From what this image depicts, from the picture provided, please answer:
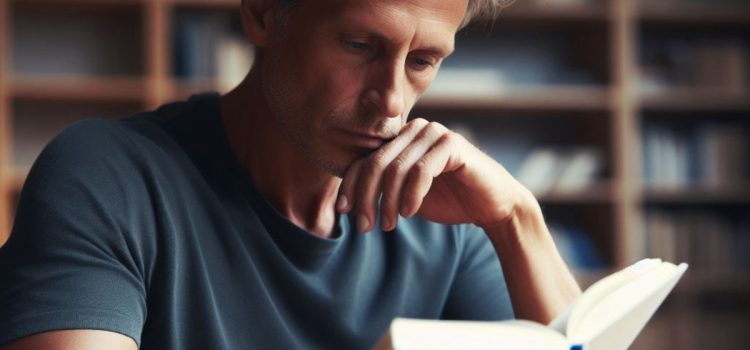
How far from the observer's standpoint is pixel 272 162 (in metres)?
1.21

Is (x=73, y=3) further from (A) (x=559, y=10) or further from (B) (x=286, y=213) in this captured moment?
(B) (x=286, y=213)

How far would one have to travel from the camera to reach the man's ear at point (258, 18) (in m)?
1.19

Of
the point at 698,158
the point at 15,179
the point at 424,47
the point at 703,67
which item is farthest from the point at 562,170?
the point at 424,47

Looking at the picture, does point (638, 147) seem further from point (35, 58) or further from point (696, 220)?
point (35, 58)

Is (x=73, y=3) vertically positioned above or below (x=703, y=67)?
above

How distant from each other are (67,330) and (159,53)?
2.90 metres

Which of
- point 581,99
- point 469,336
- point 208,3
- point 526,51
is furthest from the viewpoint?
point 526,51

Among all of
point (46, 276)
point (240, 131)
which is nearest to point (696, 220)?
point (240, 131)

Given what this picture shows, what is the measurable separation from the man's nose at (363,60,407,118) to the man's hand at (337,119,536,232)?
35mm

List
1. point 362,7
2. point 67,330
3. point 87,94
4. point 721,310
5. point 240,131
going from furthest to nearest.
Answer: point 721,310, point 87,94, point 240,131, point 362,7, point 67,330

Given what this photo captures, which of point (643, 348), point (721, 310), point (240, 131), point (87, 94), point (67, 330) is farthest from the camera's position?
point (721, 310)

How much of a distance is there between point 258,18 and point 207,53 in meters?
2.58

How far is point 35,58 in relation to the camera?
3877 millimetres

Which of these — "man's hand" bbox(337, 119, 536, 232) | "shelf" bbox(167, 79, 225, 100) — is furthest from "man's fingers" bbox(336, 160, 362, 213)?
"shelf" bbox(167, 79, 225, 100)
